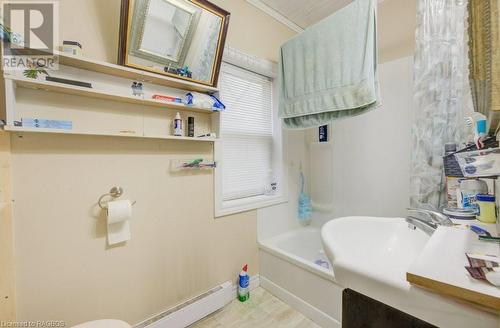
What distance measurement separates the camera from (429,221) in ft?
3.05

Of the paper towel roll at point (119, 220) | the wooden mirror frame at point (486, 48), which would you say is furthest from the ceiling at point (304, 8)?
the paper towel roll at point (119, 220)

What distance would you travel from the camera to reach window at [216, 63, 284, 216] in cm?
189

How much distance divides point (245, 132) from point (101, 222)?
131 centimetres

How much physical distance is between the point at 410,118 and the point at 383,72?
1.52 ft

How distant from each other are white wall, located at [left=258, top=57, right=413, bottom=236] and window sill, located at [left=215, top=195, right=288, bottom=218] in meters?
0.07

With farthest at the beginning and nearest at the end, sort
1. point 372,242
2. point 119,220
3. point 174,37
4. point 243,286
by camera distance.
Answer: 1. point 243,286
2. point 174,37
3. point 119,220
4. point 372,242

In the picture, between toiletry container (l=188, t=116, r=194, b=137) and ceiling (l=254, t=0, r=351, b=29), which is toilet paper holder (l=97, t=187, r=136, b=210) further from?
ceiling (l=254, t=0, r=351, b=29)

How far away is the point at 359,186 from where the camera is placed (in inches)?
80.4

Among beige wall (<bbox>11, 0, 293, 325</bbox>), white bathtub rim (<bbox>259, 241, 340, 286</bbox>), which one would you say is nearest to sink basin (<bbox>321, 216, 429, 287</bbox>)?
white bathtub rim (<bbox>259, 241, 340, 286</bbox>)

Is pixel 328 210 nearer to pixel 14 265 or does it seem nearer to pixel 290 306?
pixel 290 306

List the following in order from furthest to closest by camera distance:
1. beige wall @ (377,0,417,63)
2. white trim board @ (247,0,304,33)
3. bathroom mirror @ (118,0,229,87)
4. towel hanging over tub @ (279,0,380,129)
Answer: white trim board @ (247,0,304,33) → beige wall @ (377,0,417,63) → towel hanging over tub @ (279,0,380,129) → bathroom mirror @ (118,0,229,87)

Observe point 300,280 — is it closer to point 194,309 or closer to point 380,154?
point 194,309

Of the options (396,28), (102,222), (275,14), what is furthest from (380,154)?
(102,222)

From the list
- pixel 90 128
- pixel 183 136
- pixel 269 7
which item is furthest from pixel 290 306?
pixel 269 7
